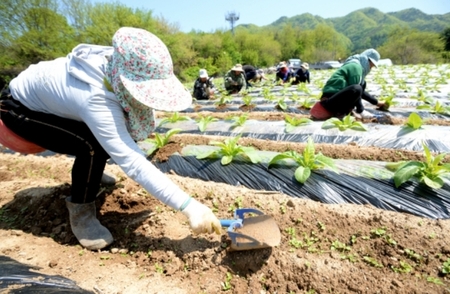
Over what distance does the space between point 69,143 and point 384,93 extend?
7.90 meters

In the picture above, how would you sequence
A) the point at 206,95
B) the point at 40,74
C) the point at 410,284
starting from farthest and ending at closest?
the point at 206,95, the point at 40,74, the point at 410,284

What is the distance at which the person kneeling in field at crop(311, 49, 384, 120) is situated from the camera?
4516 millimetres

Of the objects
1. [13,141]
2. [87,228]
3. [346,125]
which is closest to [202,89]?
[346,125]

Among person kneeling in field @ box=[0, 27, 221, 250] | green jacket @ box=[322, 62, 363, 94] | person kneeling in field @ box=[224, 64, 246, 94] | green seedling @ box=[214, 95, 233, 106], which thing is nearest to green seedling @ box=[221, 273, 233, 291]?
person kneeling in field @ box=[0, 27, 221, 250]

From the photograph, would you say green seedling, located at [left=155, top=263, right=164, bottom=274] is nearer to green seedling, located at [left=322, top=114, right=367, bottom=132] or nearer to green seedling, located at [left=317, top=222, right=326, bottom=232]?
green seedling, located at [left=317, top=222, right=326, bottom=232]

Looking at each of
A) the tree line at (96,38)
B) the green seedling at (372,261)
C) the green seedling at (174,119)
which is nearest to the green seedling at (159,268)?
the green seedling at (372,261)

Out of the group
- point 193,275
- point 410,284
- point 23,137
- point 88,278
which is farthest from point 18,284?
point 410,284

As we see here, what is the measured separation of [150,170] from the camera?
1616 millimetres

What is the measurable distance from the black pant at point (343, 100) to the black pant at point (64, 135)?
3804 millimetres

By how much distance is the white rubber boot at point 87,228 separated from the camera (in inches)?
76.5

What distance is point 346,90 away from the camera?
448 centimetres

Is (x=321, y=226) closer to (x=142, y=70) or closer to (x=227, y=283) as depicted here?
(x=227, y=283)

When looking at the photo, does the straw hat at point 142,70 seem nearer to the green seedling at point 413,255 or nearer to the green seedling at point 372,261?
the green seedling at point 372,261

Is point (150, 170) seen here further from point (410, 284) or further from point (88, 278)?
point (410, 284)
